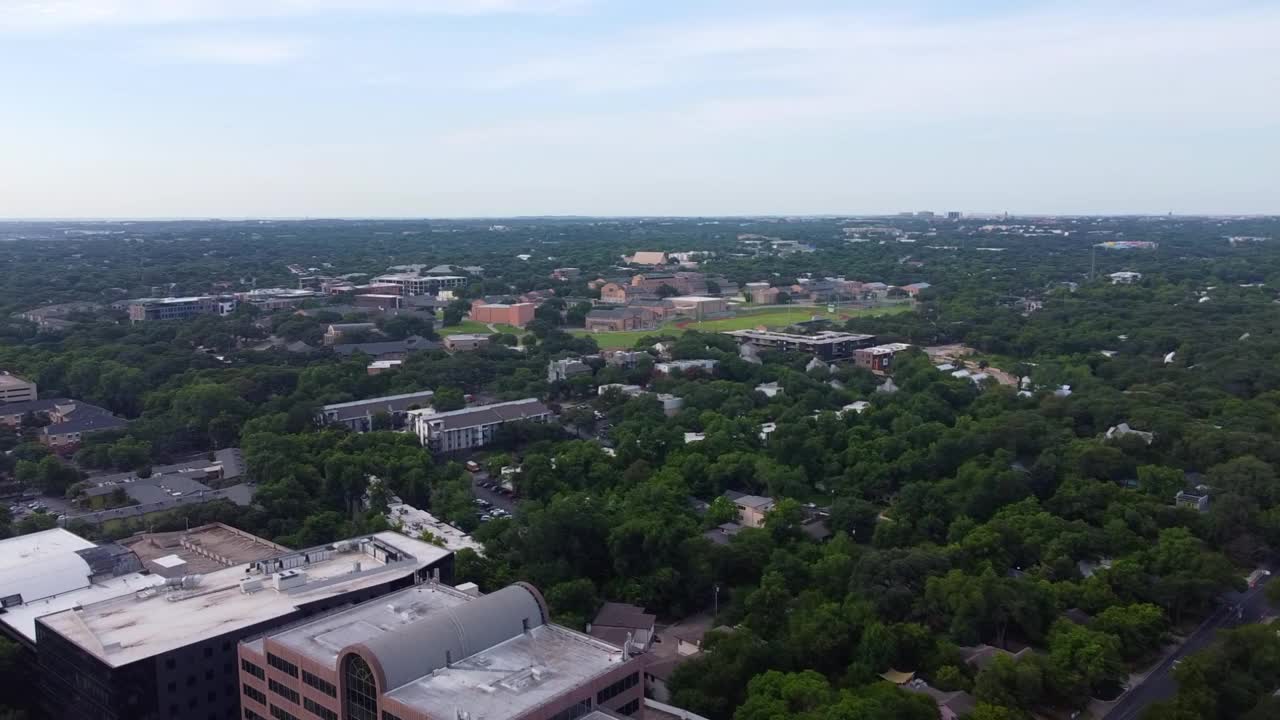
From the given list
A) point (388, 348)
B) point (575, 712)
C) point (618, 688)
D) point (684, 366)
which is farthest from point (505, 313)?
point (575, 712)

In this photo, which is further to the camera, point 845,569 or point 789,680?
point 845,569

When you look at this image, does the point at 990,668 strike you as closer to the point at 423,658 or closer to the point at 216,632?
the point at 423,658

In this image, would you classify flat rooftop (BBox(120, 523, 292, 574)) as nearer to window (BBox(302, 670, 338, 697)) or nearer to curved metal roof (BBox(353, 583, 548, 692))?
window (BBox(302, 670, 338, 697))

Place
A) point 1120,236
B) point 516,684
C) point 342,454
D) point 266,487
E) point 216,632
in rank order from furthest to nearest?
point 1120,236 → point 342,454 → point 266,487 → point 216,632 → point 516,684

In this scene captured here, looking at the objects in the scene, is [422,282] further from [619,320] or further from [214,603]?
[214,603]

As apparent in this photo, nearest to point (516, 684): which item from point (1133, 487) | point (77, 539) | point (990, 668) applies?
point (990, 668)

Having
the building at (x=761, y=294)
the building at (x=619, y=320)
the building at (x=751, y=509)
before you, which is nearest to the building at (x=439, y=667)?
the building at (x=751, y=509)
